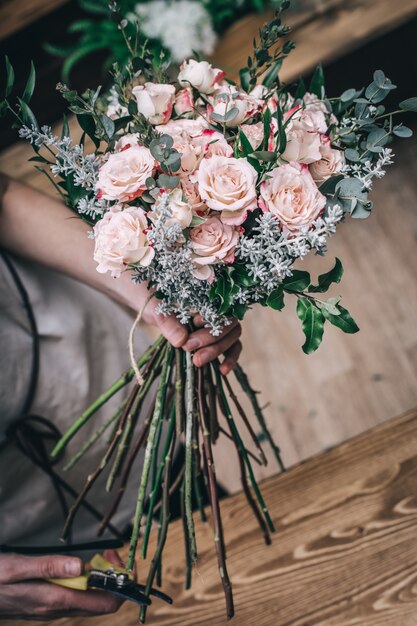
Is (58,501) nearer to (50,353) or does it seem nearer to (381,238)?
(50,353)

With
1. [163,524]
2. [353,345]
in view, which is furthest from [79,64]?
[163,524]

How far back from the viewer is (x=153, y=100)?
794 mm

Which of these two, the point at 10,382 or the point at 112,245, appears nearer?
the point at 112,245

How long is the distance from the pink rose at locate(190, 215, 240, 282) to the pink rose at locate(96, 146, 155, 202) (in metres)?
0.10

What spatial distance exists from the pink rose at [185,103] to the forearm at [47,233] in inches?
15.4

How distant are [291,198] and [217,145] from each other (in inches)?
5.2

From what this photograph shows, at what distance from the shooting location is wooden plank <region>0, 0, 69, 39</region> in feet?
8.80

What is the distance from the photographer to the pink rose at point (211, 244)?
732 mm

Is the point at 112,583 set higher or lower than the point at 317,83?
lower

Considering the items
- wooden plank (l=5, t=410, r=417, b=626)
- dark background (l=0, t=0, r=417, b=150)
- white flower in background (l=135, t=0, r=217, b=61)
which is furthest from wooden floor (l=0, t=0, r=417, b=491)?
wooden plank (l=5, t=410, r=417, b=626)

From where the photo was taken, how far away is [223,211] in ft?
2.40

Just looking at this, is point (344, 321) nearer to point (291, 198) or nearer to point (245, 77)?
point (291, 198)

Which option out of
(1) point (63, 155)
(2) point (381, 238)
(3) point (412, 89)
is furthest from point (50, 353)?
(3) point (412, 89)

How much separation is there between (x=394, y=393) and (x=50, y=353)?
4.35 ft
